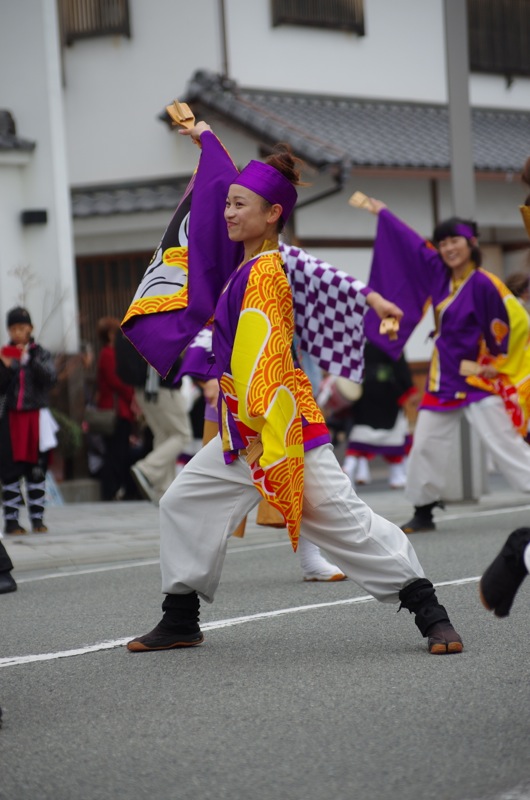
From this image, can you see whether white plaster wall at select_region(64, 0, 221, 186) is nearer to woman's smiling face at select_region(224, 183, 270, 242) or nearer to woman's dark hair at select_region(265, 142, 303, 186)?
woman's dark hair at select_region(265, 142, 303, 186)

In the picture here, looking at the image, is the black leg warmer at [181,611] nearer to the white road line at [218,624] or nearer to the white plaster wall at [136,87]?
the white road line at [218,624]

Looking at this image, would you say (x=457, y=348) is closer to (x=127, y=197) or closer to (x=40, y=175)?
(x=40, y=175)

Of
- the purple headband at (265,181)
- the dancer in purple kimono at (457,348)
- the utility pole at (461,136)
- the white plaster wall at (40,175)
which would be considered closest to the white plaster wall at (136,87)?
the white plaster wall at (40,175)

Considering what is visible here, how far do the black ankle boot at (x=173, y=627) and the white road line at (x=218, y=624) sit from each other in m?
0.19

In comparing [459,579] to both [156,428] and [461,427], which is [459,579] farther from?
[156,428]

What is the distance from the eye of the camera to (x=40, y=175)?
1306 centimetres

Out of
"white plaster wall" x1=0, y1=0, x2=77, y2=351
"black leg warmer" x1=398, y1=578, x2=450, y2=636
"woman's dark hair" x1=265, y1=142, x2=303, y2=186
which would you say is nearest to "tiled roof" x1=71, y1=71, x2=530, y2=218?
"white plaster wall" x1=0, y1=0, x2=77, y2=351

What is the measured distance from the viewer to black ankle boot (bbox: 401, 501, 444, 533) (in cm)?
878

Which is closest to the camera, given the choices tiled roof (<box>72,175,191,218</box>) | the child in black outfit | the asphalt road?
the asphalt road

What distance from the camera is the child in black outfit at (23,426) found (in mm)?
9609

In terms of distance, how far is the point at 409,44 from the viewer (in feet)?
56.0

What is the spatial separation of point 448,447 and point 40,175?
6.12 metres

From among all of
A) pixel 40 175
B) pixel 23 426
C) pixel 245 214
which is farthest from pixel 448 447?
pixel 40 175

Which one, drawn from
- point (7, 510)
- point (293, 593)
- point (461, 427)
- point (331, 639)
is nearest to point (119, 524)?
point (7, 510)
